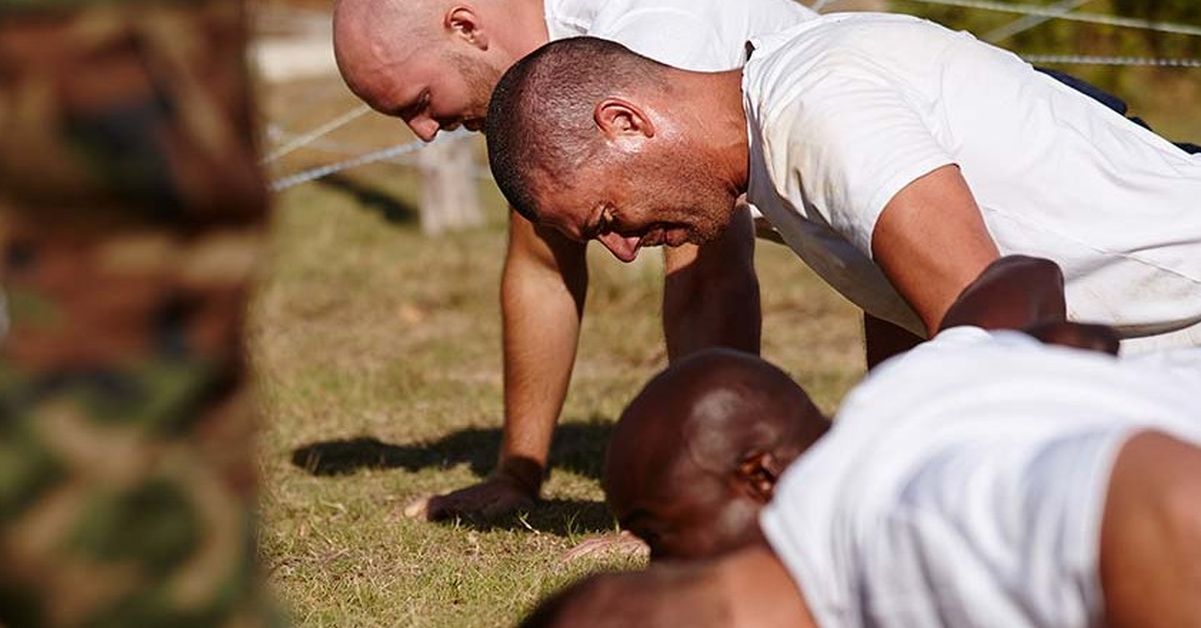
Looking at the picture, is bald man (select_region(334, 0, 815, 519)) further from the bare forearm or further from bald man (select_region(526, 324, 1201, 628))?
bald man (select_region(526, 324, 1201, 628))

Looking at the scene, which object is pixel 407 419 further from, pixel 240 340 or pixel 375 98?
pixel 240 340

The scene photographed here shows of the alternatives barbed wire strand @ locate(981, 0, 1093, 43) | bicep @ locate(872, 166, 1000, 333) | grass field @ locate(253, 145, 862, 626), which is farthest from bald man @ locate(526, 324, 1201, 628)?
barbed wire strand @ locate(981, 0, 1093, 43)

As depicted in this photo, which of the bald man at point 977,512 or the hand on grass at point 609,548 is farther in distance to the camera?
the hand on grass at point 609,548

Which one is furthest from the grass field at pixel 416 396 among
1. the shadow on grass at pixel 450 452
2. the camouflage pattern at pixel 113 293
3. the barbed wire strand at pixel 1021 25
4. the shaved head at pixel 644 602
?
the barbed wire strand at pixel 1021 25

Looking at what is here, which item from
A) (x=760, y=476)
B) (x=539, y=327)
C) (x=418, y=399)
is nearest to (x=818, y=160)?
(x=760, y=476)

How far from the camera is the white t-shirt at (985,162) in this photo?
299 centimetres

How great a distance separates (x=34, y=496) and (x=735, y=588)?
0.83m

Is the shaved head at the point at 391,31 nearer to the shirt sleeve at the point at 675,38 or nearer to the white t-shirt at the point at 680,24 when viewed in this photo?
the white t-shirt at the point at 680,24

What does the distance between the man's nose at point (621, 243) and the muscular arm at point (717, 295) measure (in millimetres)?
1012

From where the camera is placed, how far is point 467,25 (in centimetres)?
405

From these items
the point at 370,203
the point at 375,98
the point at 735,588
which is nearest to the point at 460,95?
the point at 375,98

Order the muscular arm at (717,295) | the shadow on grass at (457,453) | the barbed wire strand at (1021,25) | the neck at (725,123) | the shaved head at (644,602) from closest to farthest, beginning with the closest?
the shaved head at (644,602) → the neck at (725,123) → the muscular arm at (717,295) → the shadow on grass at (457,453) → the barbed wire strand at (1021,25)

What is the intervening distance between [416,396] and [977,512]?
377 centimetres

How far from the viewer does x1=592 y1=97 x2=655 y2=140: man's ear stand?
10.4ft
